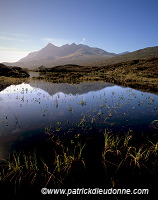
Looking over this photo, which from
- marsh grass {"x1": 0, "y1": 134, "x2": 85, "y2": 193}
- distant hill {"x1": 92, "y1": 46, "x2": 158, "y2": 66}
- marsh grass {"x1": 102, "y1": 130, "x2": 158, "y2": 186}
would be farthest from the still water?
distant hill {"x1": 92, "y1": 46, "x2": 158, "y2": 66}

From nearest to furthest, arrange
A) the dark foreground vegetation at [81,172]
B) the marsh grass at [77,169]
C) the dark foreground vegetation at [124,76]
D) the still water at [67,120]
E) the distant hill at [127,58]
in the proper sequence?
the dark foreground vegetation at [81,172] < the marsh grass at [77,169] < the still water at [67,120] < the dark foreground vegetation at [124,76] < the distant hill at [127,58]

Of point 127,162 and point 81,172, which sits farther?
point 127,162

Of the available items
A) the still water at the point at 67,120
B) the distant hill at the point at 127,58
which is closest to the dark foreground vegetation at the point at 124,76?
the still water at the point at 67,120

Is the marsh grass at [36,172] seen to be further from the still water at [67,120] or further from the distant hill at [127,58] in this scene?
the distant hill at [127,58]

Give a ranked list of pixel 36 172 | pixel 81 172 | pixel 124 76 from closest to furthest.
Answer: pixel 36 172 → pixel 81 172 → pixel 124 76

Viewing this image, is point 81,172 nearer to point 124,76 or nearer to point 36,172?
point 36,172

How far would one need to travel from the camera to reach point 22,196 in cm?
500

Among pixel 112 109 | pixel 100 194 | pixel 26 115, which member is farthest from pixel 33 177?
pixel 112 109

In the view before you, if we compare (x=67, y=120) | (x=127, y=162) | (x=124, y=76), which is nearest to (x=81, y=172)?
(x=127, y=162)

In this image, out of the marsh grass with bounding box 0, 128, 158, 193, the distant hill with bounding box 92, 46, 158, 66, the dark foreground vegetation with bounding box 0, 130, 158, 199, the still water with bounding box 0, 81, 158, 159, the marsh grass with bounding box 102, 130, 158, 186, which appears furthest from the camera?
the distant hill with bounding box 92, 46, 158, 66

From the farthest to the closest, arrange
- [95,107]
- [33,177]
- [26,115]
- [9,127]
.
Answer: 1. [95,107]
2. [26,115]
3. [9,127]
4. [33,177]

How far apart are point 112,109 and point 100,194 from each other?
32.3 feet

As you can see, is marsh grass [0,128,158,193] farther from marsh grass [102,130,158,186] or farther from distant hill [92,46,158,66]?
distant hill [92,46,158,66]

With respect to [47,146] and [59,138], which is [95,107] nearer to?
[59,138]
